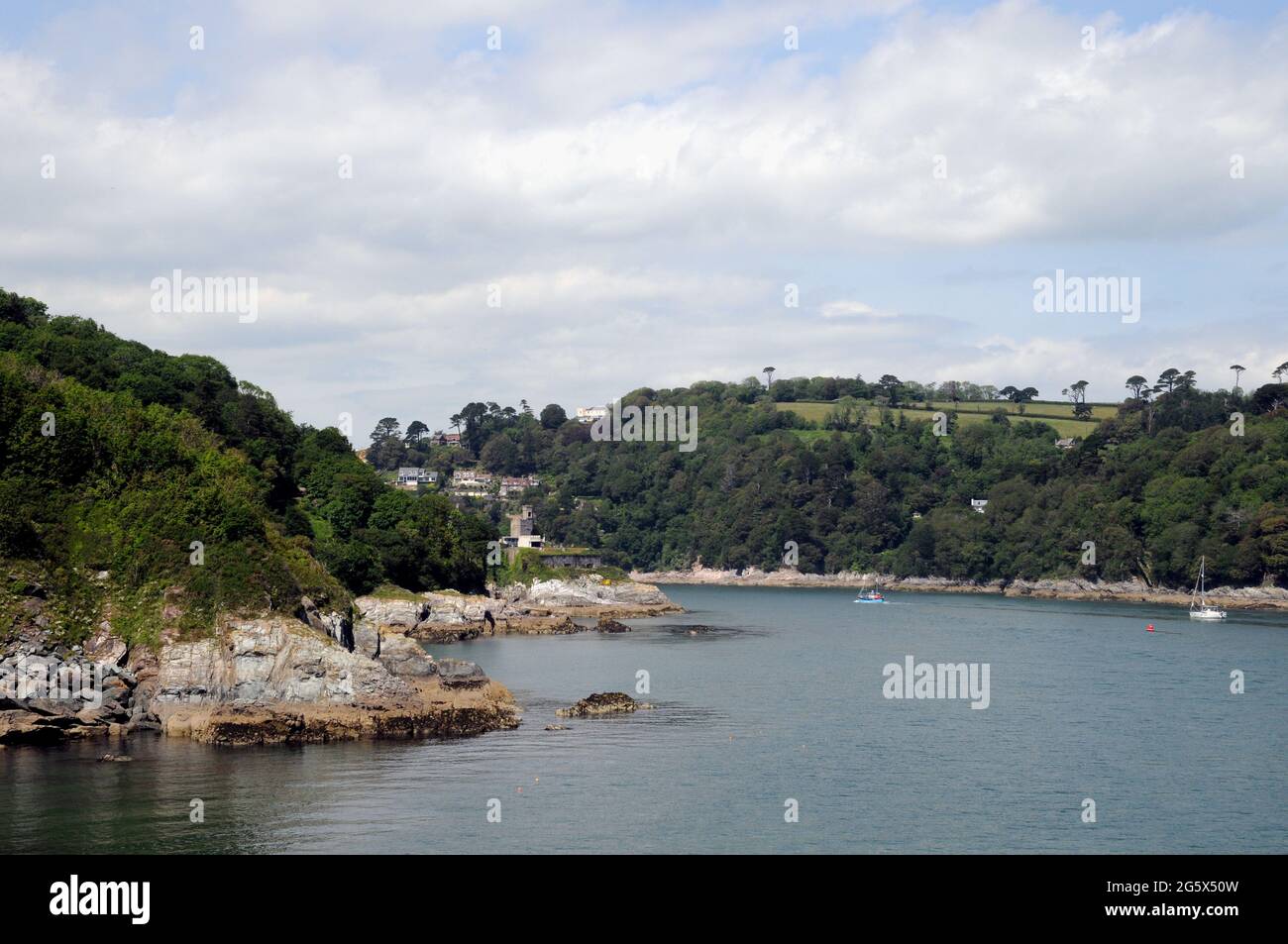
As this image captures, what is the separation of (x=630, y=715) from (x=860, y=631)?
63910 mm

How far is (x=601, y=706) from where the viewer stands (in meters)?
59.2

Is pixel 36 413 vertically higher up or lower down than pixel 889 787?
higher up

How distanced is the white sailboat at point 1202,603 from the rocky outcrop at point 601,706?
307 ft

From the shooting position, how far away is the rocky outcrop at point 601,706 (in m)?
58.0

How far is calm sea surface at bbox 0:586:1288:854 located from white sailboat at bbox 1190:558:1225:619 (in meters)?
57.6

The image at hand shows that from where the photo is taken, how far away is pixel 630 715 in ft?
192

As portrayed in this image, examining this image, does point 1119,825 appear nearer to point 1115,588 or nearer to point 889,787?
point 889,787

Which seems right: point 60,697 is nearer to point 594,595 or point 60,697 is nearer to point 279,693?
point 279,693

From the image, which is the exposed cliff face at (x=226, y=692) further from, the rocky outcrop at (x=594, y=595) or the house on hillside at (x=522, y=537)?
the house on hillside at (x=522, y=537)

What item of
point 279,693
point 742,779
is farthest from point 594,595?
point 742,779

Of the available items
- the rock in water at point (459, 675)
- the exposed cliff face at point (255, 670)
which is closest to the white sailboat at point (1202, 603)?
the rock in water at point (459, 675)

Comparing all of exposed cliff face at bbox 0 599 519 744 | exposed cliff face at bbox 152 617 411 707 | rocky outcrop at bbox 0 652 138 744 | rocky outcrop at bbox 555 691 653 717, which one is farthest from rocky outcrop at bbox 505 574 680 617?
rocky outcrop at bbox 0 652 138 744
